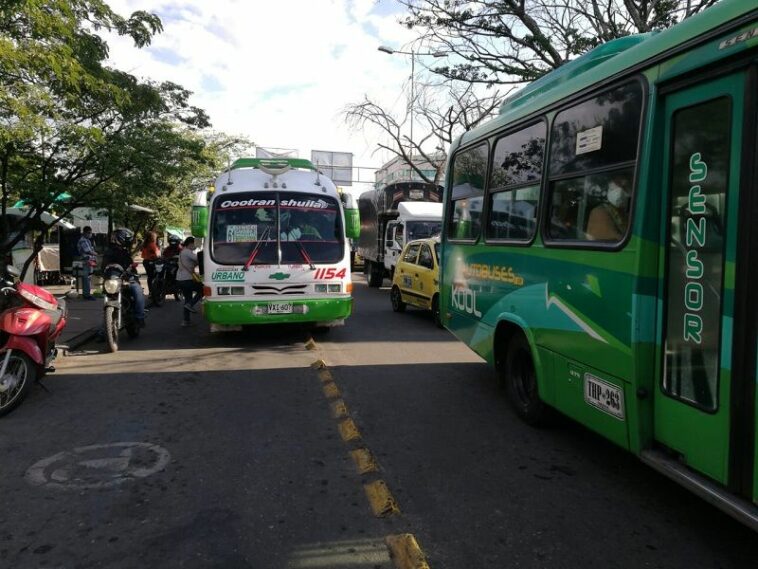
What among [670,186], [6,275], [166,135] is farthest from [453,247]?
[166,135]

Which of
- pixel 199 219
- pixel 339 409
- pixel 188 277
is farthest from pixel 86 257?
pixel 339 409

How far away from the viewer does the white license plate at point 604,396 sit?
3623 mm

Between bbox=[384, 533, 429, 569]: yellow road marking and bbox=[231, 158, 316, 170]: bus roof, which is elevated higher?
bbox=[231, 158, 316, 170]: bus roof

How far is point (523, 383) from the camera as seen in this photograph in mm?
5535

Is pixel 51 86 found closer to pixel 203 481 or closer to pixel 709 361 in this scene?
pixel 203 481

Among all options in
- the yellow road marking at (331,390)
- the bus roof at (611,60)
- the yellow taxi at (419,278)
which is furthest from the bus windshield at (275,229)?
the bus roof at (611,60)

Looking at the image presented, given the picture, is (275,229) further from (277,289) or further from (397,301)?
(397,301)

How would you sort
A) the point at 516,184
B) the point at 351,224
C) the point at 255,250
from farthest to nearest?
1. the point at 351,224
2. the point at 255,250
3. the point at 516,184

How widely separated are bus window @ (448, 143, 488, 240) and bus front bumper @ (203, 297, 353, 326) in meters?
2.68

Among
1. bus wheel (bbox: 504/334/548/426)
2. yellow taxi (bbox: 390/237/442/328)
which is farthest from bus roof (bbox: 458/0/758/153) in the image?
yellow taxi (bbox: 390/237/442/328)

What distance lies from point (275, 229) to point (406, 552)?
671cm

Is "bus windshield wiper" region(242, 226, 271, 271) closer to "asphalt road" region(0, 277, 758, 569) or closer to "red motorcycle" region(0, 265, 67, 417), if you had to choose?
"asphalt road" region(0, 277, 758, 569)

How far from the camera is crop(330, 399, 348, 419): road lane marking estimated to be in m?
5.54

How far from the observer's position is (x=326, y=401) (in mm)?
6035
